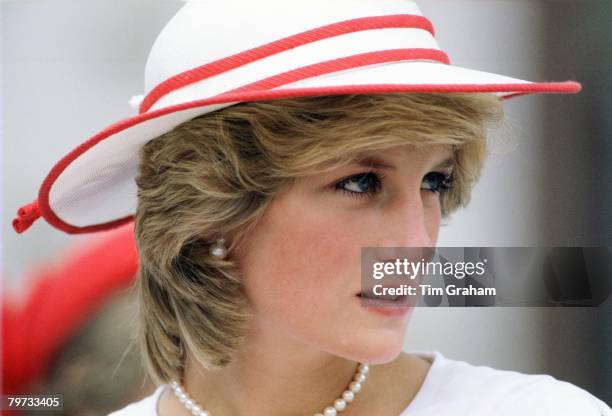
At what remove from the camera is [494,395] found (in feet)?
3.66

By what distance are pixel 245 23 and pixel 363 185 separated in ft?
0.87

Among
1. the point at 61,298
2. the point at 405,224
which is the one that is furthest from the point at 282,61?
the point at 61,298

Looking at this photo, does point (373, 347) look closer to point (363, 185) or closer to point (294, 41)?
point (363, 185)

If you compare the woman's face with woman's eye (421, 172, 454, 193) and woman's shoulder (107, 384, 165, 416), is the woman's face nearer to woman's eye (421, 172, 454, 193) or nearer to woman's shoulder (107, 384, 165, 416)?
woman's eye (421, 172, 454, 193)

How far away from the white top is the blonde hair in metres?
0.25

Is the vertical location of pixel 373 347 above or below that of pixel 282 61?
below

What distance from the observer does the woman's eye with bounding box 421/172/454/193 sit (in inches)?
42.4

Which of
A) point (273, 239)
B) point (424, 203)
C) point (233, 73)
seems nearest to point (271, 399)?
point (273, 239)

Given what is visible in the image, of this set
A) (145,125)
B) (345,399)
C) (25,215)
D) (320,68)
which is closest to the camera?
(320,68)

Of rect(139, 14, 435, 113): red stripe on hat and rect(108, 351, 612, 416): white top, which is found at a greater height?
rect(139, 14, 435, 113): red stripe on hat

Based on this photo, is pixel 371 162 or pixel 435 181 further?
pixel 435 181

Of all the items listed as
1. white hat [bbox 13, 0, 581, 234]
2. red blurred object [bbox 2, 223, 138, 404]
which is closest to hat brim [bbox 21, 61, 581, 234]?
white hat [bbox 13, 0, 581, 234]

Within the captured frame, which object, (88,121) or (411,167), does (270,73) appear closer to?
(411,167)

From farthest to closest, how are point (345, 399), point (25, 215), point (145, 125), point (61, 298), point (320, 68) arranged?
point (61, 298), point (25, 215), point (345, 399), point (145, 125), point (320, 68)
